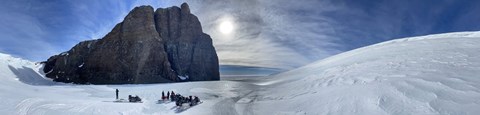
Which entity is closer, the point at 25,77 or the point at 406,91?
the point at 406,91

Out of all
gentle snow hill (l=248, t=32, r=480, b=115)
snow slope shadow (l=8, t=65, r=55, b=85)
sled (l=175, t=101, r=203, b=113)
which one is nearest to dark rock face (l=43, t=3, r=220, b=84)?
snow slope shadow (l=8, t=65, r=55, b=85)

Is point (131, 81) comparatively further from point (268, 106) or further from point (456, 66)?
point (456, 66)

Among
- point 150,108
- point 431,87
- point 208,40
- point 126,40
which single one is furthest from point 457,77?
point 208,40

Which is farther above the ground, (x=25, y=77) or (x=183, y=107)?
(x=25, y=77)

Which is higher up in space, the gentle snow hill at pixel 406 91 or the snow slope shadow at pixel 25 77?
the snow slope shadow at pixel 25 77

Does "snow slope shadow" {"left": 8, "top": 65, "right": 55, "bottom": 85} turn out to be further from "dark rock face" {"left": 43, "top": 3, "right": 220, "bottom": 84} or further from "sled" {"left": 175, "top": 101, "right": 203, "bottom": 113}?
"sled" {"left": 175, "top": 101, "right": 203, "bottom": 113}

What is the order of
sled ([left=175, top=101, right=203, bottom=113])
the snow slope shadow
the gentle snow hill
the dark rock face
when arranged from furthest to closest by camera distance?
1. the dark rock face
2. the snow slope shadow
3. sled ([left=175, top=101, right=203, bottom=113])
4. the gentle snow hill

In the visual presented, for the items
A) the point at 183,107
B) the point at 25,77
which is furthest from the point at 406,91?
the point at 25,77

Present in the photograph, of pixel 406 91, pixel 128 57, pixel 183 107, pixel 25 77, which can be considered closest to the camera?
pixel 406 91

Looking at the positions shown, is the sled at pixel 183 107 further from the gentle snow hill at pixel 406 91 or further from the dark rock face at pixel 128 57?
the dark rock face at pixel 128 57

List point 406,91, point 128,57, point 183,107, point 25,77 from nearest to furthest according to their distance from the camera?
1. point 406,91
2. point 183,107
3. point 25,77
4. point 128,57

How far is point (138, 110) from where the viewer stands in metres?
25.7

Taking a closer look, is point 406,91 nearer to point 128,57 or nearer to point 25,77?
point 25,77

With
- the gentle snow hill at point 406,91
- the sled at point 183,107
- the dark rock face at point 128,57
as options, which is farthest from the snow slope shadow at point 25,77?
the gentle snow hill at point 406,91
